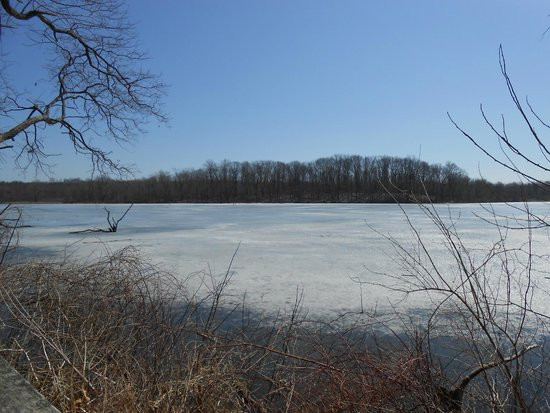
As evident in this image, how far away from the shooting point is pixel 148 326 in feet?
12.1

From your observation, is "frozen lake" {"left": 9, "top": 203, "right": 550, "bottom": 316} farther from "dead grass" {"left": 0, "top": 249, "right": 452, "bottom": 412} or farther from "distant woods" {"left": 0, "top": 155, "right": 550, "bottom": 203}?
"distant woods" {"left": 0, "top": 155, "right": 550, "bottom": 203}

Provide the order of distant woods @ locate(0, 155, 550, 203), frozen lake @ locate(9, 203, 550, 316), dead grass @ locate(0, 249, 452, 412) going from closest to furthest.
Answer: dead grass @ locate(0, 249, 452, 412) < frozen lake @ locate(9, 203, 550, 316) < distant woods @ locate(0, 155, 550, 203)

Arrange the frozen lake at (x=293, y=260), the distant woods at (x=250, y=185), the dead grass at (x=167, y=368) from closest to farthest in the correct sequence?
1. the dead grass at (x=167, y=368)
2. the frozen lake at (x=293, y=260)
3. the distant woods at (x=250, y=185)

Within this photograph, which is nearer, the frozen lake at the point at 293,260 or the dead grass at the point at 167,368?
the dead grass at the point at 167,368

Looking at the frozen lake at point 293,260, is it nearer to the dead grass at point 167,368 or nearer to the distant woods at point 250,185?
the dead grass at point 167,368

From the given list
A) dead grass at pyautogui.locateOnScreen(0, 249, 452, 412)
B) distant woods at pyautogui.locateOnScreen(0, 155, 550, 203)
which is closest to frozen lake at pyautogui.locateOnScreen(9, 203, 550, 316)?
dead grass at pyautogui.locateOnScreen(0, 249, 452, 412)

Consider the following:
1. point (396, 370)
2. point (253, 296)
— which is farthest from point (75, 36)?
point (396, 370)

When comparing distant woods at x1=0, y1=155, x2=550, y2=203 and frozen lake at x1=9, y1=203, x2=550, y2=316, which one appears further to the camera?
distant woods at x1=0, y1=155, x2=550, y2=203

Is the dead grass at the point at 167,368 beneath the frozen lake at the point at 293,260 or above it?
above

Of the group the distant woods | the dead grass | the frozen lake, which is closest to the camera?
the dead grass

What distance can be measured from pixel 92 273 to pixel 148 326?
143 cm

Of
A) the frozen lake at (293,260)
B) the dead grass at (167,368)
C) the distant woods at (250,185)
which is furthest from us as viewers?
the distant woods at (250,185)

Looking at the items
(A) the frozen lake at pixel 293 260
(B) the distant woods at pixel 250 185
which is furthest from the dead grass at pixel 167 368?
(B) the distant woods at pixel 250 185

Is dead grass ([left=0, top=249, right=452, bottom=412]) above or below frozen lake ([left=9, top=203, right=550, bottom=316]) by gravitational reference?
above
